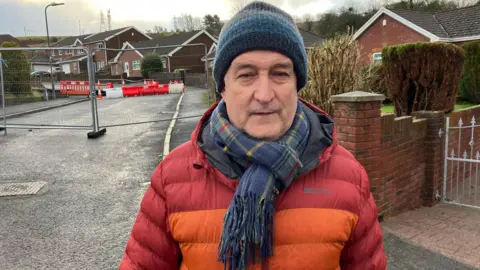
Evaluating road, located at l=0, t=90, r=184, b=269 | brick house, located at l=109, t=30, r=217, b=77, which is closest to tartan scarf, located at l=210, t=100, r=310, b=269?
road, located at l=0, t=90, r=184, b=269

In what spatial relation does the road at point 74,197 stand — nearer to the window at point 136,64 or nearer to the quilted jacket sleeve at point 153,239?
the quilted jacket sleeve at point 153,239

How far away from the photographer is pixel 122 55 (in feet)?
189

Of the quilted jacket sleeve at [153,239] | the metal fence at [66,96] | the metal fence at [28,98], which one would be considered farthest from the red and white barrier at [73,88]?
the quilted jacket sleeve at [153,239]

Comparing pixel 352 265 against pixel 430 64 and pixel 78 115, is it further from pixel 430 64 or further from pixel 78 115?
pixel 78 115

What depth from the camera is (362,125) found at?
4.30 meters

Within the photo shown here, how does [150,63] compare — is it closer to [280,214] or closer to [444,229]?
[444,229]

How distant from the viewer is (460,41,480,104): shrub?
37.3 feet

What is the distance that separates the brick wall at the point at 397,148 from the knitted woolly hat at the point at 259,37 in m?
2.83

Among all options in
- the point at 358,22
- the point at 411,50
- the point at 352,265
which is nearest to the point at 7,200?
the point at 352,265

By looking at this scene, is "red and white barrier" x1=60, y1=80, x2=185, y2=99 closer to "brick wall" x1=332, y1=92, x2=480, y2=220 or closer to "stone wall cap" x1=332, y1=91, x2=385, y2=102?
"brick wall" x1=332, y1=92, x2=480, y2=220

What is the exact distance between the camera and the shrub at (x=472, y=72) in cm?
1137

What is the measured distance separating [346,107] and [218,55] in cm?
307

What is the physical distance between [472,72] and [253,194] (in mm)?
12301

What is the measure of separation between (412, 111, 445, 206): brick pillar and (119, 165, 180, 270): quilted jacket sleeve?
5136mm
